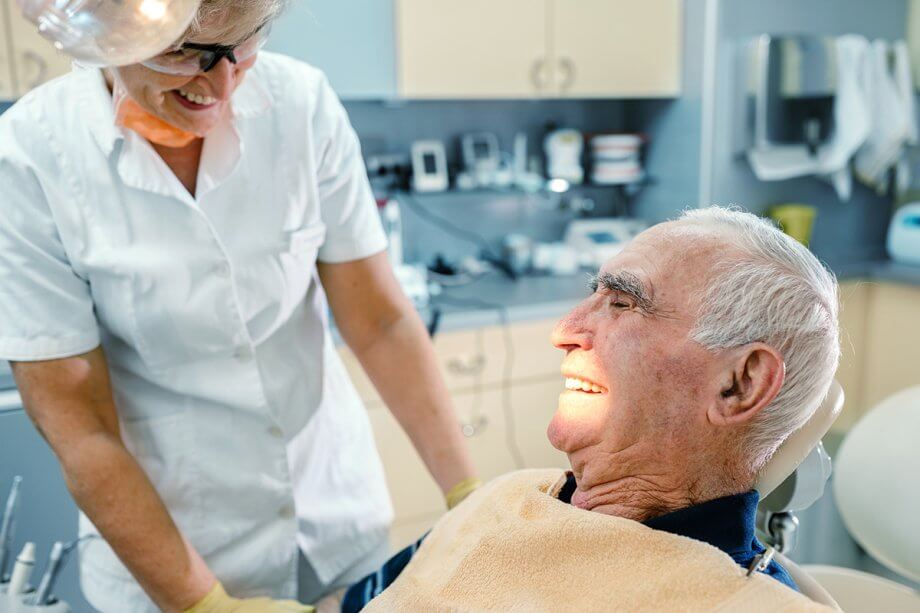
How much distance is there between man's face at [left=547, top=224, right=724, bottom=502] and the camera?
1068 millimetres

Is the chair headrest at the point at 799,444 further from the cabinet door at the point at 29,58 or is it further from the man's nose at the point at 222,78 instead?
the cabinet door at the point at 29,58

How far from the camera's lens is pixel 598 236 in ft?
11.0

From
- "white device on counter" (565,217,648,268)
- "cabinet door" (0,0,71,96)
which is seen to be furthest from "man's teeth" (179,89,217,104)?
"white device on counter" (565,217,648,268)

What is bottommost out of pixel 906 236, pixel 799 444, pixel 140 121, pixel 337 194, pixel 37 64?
pixel 906 236

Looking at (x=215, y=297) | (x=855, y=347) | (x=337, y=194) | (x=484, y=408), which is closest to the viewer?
(x=215, y=297)

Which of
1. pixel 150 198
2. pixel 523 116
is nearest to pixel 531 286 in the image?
pixel 523 116

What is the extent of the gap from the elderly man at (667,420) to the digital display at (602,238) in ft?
7.16

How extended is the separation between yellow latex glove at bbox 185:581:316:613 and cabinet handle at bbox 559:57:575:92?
225cm

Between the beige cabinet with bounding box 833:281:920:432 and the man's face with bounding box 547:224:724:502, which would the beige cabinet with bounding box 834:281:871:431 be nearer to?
the beige cabinet with bounding box 833:281:920:432

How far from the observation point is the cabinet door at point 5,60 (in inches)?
88.4

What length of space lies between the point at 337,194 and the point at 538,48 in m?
1.76

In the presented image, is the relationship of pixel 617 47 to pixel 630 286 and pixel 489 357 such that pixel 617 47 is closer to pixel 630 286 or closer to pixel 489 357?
pixel 489 357

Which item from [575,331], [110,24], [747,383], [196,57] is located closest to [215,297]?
[196,57]

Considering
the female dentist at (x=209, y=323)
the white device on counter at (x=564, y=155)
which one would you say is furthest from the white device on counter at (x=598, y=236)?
the female dentist at (x=209, y=323)
